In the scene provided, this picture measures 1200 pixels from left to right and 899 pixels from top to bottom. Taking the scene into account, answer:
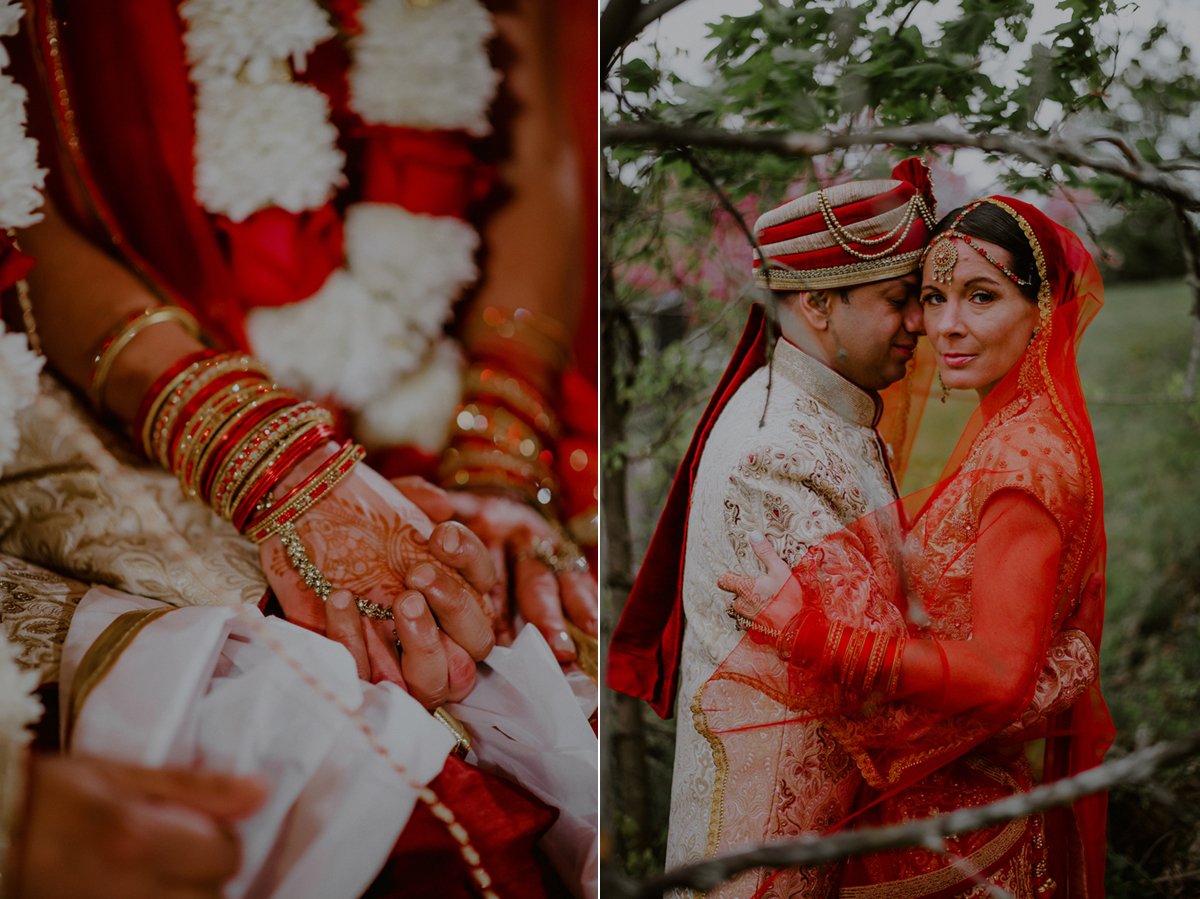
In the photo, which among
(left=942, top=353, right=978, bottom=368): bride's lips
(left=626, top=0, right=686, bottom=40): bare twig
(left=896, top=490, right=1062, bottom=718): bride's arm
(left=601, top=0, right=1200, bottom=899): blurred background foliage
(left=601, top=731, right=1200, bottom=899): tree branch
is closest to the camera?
(left=601, top=731, right=1200, bottom=899): tree branch

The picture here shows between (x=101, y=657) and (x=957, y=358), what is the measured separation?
4.97 feet

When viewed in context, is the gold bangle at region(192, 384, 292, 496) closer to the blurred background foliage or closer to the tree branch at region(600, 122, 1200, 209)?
the blurred background foliage

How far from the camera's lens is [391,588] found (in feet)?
4.48

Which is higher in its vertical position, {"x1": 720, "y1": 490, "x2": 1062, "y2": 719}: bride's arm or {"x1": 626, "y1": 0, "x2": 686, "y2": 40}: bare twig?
{"x1": 626, "y1": 0, "x2": 686, "y2": 40}: bare twig

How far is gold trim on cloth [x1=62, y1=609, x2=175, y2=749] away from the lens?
48.6 inches

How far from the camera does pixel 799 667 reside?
1.22m

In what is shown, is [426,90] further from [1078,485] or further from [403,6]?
[1078,485]

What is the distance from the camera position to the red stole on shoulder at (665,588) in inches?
55.2

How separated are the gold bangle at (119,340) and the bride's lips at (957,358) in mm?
1326

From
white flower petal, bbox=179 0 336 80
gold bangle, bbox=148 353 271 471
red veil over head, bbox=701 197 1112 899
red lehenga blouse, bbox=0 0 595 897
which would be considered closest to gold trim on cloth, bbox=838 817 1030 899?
red veil over head, bbox=701 197 1112 899

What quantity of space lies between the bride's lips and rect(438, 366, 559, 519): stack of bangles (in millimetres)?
723

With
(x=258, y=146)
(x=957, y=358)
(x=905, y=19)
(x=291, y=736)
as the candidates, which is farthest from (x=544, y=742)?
(x=905, y=19)

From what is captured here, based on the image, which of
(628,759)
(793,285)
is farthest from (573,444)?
(628,759)

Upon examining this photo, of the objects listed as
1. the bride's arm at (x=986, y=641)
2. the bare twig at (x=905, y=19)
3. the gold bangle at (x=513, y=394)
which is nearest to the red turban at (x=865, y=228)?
the bare twig at (x=905, y=19)
